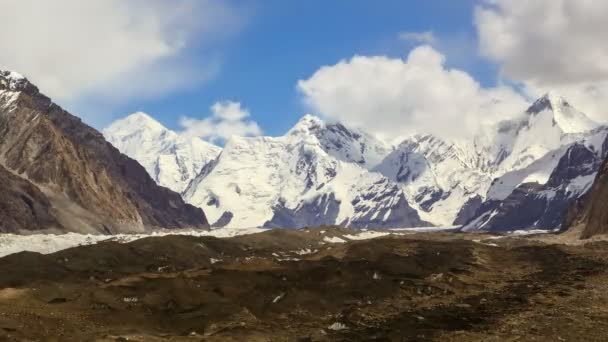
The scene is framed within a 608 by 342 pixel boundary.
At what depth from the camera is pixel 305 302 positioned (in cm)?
7050

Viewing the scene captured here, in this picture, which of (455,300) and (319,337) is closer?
(319,337)

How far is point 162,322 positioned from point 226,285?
592 inches

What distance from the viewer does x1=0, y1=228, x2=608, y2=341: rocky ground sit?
55.0 metres

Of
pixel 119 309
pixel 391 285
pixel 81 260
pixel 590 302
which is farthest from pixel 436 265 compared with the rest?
pixel 119 309

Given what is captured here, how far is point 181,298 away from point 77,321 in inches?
465

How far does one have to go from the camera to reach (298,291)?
241 feet

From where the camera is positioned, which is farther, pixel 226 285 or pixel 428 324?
pixel 226 285

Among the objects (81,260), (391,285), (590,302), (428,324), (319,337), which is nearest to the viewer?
(319,337)

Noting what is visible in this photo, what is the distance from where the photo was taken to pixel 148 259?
401 feet

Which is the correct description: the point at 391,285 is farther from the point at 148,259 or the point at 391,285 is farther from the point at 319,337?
the point at 148,259

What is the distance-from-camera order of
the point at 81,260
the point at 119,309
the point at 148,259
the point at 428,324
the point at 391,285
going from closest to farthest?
the point at 428,324
the point at 119,309
the point at 391,285
the point at 81,260
the point at 148,259

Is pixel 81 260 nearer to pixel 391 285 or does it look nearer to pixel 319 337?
pixel 391 285

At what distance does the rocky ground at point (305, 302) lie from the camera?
5497 cm

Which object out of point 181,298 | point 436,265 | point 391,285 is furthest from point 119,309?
point 436,265
